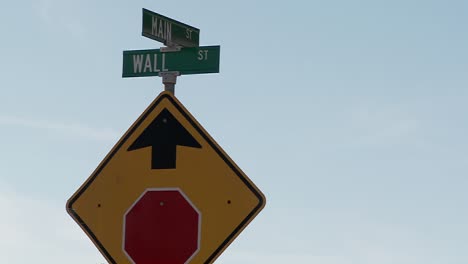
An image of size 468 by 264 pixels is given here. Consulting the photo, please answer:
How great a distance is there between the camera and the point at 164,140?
6.81 meters

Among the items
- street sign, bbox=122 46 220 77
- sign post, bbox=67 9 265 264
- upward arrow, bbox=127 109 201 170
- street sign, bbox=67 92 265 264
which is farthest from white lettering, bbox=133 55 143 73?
upward arrow, bbox=127 109 201 170

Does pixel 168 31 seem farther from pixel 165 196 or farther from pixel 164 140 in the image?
pixel 165 196

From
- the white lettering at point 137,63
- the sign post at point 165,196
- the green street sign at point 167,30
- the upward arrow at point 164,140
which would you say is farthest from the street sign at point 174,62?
the upward arrow at point 164,140

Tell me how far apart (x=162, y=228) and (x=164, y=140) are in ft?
2.29

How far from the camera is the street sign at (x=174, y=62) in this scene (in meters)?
7.25

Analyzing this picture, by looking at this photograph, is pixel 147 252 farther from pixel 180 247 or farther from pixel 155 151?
pixel 155 151

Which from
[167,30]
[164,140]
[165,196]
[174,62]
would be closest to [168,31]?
[167,30]

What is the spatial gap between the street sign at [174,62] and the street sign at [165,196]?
38cm

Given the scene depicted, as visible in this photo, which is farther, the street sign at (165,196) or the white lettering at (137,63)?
the white lettering at (137,63)

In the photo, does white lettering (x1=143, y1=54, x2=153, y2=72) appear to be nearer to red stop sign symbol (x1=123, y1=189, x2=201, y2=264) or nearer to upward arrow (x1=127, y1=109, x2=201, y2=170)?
upward arrow (x1=127, y1=109, x2=201, y2=170)

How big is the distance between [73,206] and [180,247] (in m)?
0.94

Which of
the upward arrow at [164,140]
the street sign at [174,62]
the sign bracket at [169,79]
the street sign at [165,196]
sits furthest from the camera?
the street sign at [174,62]

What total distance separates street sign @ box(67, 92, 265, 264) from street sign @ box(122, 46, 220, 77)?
38cm

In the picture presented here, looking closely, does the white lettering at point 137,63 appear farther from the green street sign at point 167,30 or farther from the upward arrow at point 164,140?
the upward arrow at point 164,140
